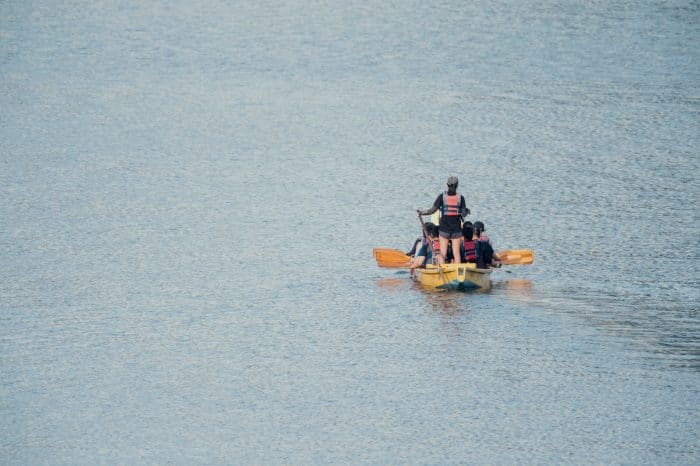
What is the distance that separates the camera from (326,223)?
33.4 meters

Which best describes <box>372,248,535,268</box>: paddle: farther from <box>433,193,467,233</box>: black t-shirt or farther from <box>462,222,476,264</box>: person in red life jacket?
<box>433,193,467,233</box>: black t-shirt

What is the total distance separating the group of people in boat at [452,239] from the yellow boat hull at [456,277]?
276 millimetres

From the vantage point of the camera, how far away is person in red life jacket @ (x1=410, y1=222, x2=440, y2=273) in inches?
1054

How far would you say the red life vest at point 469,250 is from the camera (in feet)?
86.4

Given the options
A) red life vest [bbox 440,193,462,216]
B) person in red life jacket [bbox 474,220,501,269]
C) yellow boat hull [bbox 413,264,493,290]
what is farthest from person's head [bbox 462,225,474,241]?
yellow boat hull [bbox 413,264,493,290]

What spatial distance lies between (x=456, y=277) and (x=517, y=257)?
2.51 meters

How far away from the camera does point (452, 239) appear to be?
2608 cm

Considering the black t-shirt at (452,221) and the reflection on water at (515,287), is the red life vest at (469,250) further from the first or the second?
the reflection on water at (515,287)

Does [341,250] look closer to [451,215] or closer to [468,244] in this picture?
[468,244]

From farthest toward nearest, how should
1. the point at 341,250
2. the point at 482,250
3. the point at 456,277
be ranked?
the point at 341,250
the point at 482,250
the point at 456,277

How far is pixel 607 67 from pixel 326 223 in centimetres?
2881

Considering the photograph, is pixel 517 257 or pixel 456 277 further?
pixel 517 257

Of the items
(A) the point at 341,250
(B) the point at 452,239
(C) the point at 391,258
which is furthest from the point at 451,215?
(A) the point at 341,250

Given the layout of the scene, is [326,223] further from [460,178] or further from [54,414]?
[54,414]
